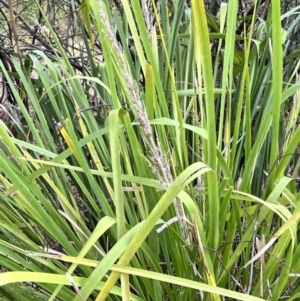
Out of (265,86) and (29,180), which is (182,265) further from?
(265,86)

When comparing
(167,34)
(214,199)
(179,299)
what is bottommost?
(179,299)

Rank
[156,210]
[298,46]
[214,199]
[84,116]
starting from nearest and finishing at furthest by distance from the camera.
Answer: [156,210] → [214,199] → [84,116] → [298,46]

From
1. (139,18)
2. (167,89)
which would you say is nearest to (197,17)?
(139,18)

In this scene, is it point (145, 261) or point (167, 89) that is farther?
point (167, 89)

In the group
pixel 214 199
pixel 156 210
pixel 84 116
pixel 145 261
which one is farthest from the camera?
pixel 84 116

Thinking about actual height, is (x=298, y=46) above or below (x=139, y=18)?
below

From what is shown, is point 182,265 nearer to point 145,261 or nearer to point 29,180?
point 145,261

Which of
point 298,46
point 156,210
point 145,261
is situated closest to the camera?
point 156,210

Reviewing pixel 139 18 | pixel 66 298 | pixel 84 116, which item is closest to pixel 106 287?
pixel 66 298

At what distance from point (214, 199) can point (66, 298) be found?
22 centimetres

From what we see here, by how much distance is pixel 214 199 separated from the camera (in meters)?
0.49

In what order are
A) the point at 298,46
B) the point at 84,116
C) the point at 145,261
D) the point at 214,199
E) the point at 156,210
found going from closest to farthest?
the point at 156,210 → the point at 214,199 → the point at 145,261 → the point at 84,116 → the point at 298,46

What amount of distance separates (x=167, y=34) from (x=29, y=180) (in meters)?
0.42

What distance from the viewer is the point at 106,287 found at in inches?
14.9
